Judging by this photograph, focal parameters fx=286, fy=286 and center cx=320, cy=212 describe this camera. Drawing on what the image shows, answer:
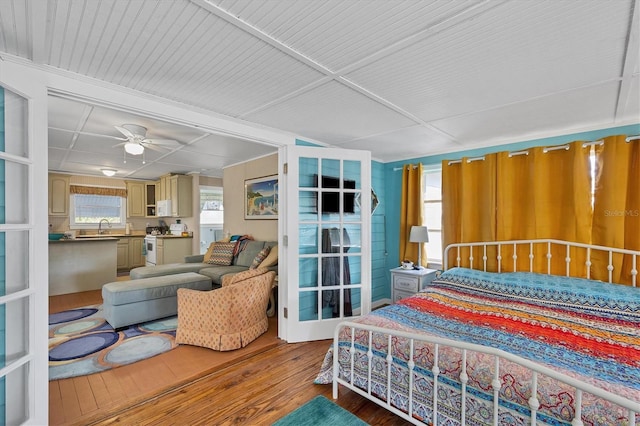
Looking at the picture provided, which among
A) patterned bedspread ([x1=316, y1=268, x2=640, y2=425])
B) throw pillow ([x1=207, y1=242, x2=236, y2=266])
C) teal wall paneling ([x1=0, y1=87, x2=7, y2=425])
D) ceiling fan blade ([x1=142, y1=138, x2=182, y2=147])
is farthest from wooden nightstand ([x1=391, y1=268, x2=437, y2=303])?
teal wall paneling ([x1=0, y1=87, x2=7, y2=425])

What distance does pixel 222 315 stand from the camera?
2.87 meters

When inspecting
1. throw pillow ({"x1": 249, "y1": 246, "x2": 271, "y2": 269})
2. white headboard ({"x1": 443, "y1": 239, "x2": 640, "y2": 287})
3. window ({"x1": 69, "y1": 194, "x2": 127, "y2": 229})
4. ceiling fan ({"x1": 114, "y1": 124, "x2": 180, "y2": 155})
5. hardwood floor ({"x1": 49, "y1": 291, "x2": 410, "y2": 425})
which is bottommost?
hardwood floor ({"x1": 49, "y1": 291, "x2": 410, "y2": 425})

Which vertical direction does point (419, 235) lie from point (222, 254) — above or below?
above

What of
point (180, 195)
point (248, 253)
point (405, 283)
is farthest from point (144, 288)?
point (405, 283)

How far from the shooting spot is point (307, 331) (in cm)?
319

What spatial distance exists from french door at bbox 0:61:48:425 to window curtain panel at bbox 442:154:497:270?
3.96m

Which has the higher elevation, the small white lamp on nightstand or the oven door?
the small white lamp on nightstand

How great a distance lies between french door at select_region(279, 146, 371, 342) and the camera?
10.3 feet

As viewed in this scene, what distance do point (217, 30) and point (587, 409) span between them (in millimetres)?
2402

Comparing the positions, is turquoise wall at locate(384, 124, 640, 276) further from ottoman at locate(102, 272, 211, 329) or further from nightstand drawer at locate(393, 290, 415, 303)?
ottoman at locate(102, 272, 211, 329)

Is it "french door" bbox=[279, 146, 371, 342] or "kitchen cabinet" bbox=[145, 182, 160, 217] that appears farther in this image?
"kitchen cabinet" bbox=[145, 182, 160, 217]

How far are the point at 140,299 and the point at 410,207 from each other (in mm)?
3801

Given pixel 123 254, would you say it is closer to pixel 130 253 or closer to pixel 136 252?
pixel 130 253

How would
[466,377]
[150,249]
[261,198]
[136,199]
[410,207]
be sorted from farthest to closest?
1. [136,199]
2. [150,249]
3. [261,198]
4. [410,207]
5. [466,377]
